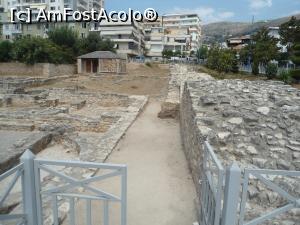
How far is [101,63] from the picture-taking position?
111 feet

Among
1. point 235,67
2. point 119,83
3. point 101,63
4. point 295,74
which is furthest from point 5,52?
point 295,74

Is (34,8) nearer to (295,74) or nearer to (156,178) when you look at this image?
(295,74)

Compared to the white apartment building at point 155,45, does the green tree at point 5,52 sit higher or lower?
lower

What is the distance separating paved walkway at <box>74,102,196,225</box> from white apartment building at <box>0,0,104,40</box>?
162ft

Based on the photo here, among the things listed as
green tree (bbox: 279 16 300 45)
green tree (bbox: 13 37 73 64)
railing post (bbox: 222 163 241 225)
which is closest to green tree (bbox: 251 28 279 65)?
green tree (bbox: 279 16 300 45)

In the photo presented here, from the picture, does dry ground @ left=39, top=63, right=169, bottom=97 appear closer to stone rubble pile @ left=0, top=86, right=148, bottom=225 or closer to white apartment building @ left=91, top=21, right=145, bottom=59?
stone rubble pile @ left=0, top=86, right=148, bottom=225

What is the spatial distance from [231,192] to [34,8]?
6884cm

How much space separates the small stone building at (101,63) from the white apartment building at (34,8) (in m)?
20.9

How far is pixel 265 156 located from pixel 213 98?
3.09 meters

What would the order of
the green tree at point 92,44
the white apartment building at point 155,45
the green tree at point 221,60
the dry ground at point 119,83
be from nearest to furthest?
the dry ground at point 119,83
the green tree at point 221,60
the green tree at point 92,44
the white apartment building at point 155,45

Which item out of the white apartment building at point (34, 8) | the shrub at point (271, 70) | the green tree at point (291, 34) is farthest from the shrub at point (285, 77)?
the white apartment building at point (34, 8)

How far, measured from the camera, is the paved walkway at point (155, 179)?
14.8 feet

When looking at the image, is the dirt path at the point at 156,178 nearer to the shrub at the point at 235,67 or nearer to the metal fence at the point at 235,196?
the metal fence at the point at 235,196

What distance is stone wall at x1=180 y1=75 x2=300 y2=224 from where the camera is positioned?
409 cm
